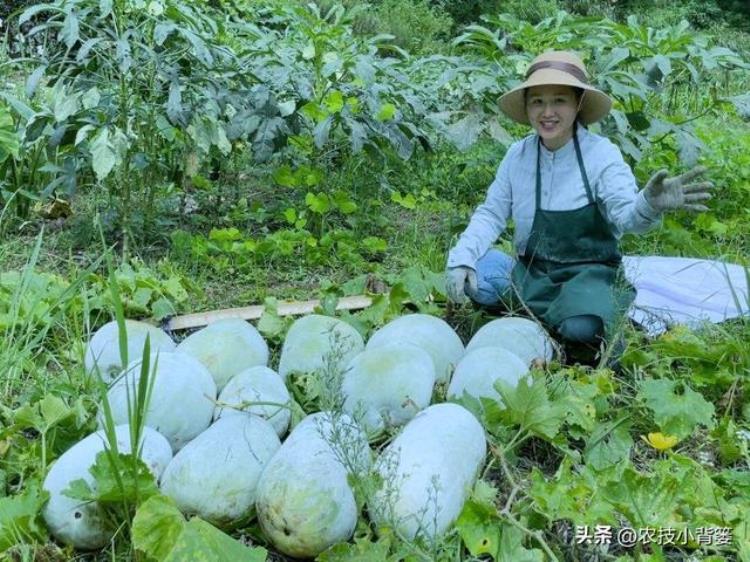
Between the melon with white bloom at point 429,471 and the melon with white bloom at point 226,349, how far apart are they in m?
0.57

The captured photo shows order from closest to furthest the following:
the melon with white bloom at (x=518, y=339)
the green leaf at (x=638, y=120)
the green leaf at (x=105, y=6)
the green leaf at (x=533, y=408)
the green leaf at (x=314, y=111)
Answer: the green leaf at (x=533, y=408) → the melon with white bloom at (x=518, y=339) → the green leaf at (x=105, y=6) → the green leaf at (x=314, y=111) → the green leaf at (x=638, y=120)

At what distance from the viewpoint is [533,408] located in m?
1.89

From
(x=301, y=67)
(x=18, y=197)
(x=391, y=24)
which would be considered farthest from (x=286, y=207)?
(x=391, y=24)

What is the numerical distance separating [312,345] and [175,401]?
44 centimetres

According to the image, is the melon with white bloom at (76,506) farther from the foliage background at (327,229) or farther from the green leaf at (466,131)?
the green leaf at (466,131)

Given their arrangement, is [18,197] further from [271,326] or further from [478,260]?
[478,260]

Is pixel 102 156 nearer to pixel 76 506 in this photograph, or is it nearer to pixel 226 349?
Result: pixel 226 349

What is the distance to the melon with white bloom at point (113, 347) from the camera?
221cm

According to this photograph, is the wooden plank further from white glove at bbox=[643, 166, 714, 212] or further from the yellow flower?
the yellow flower

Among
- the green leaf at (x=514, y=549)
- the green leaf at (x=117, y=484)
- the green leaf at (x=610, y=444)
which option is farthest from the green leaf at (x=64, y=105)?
the green leaf at (x=514, y=549)

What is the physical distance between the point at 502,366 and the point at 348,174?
220cm

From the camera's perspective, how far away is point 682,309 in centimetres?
314

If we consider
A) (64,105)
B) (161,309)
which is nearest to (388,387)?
(161,309)

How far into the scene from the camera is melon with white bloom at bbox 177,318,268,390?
7.28 feet
